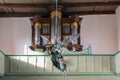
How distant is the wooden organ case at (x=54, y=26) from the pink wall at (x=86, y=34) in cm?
73

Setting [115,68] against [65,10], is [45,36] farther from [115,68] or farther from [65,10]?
[115,68]

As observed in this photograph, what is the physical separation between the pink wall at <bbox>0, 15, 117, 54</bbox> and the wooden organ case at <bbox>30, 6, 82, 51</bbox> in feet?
2.39

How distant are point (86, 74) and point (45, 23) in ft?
14.8

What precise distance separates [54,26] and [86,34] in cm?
197

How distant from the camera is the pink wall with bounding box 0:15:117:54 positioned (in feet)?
50.3

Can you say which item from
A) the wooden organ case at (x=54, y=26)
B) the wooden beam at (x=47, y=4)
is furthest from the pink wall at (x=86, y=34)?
the wooden beam at (x=47, y=4)

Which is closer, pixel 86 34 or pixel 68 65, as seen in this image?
pixel 68 65

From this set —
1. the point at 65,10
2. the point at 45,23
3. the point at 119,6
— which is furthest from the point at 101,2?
the point at 45,23

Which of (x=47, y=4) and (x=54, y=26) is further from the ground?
(x=47, y=4)

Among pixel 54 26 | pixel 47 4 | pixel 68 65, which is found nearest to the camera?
pixel 68 65

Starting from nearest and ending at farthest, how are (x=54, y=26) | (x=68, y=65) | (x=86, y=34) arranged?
(x=68, y=65)
(x=54, y=26)
(x=86, y=34)

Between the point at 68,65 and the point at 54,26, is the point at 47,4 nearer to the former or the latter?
the point at 54,26

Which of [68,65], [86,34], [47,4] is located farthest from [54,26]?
[68,65]

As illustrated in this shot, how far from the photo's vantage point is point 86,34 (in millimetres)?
15453
